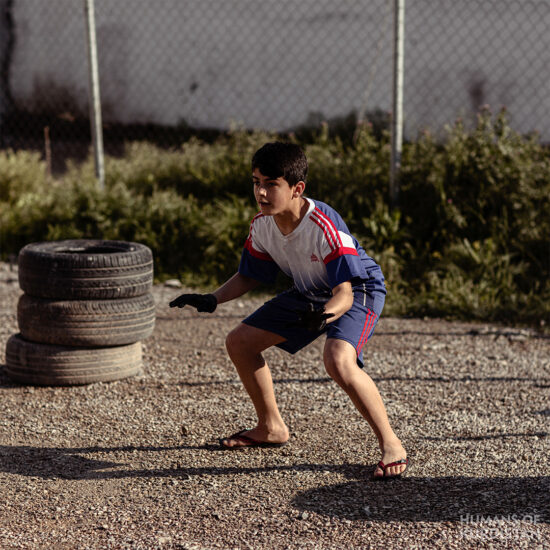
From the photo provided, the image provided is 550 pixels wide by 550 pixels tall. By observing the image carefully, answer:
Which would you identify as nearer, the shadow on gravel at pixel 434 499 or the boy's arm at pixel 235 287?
the shadow on gravel at pixel 434 499

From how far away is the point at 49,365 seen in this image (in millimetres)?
4777

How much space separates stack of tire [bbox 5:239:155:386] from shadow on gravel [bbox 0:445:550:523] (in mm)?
937

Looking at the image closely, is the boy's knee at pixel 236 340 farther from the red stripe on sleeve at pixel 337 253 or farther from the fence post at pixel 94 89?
the fence post at pixel 94 89

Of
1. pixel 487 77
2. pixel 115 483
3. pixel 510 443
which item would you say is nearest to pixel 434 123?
pixel 487 77

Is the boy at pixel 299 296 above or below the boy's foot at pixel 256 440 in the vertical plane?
above

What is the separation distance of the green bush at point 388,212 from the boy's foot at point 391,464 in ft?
9.70

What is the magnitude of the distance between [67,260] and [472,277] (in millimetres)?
3480

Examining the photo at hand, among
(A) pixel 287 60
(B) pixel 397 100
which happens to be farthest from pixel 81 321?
(A) pixel 287 60

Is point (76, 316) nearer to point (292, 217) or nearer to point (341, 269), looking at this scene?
point (292, 217)

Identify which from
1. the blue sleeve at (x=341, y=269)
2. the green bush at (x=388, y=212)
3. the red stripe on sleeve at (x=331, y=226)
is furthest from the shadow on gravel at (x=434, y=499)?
the green bush at (x=388, y=212)

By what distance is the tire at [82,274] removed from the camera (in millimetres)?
4746

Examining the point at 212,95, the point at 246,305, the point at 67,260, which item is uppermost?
the point at 212,95

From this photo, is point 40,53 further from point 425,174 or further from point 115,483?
point 115,483

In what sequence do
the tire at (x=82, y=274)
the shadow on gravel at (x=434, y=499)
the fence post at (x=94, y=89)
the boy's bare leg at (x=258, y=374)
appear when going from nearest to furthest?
the shadow on gravel at (x=434, y=499), the boy's bare leg at (x=258, y=374), the tire at (x=82, y=274), the fence post at (x=94, y=89)
